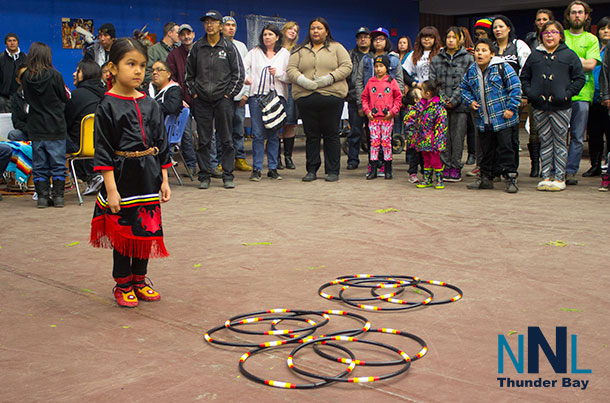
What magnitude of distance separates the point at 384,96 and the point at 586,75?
266cm

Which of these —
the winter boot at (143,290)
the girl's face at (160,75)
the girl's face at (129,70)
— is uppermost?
the girl's face at (160,75)

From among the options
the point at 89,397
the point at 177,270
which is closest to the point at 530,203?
the point at 177,270

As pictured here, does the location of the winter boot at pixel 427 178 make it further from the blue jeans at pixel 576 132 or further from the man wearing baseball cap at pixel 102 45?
the man wearing baseball cap at pixel 102 45

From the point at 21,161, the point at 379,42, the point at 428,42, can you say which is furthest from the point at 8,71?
the point at 428,42

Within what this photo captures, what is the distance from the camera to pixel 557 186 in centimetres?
891

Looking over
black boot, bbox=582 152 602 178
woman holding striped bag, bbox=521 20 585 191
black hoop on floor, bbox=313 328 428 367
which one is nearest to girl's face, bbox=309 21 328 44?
woman holding striped bag, bbox=521 20 585 191

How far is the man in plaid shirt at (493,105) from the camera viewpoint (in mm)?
8695

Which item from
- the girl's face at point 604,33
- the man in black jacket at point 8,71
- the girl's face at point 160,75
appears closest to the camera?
the girl's face at point 160,75

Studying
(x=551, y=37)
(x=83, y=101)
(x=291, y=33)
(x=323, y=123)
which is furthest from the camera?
(x=291, y=33)

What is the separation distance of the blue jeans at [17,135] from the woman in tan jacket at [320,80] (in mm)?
3930

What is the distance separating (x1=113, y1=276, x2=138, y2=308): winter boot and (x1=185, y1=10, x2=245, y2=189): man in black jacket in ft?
16.5

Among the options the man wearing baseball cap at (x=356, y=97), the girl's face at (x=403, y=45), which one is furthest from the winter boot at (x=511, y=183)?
the girl's face at (x=403, y=45)

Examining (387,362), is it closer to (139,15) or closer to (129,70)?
(129,70)

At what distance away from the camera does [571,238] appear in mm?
6191
